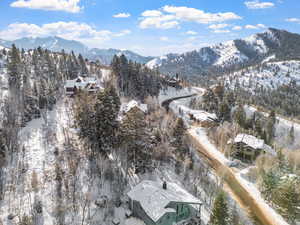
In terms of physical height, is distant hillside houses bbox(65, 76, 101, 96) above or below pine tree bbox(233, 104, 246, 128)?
above

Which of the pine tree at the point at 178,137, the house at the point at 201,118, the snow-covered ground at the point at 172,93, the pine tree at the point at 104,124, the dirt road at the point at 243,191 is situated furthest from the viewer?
the snow-covered ground at the point at 172,93

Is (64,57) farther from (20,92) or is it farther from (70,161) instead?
(70,161)

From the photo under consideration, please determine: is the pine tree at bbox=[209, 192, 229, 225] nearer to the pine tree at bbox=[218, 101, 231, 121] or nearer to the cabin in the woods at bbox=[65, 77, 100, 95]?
the cabin in the woods at bbox=[65, 77, 100, 95]

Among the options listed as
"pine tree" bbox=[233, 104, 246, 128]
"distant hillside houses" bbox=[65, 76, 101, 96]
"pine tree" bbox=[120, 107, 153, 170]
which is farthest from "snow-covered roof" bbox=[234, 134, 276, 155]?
"distant hillside houses" bbox=[65, 76, 101, 96]

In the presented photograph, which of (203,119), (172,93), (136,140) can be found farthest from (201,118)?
(136,140)

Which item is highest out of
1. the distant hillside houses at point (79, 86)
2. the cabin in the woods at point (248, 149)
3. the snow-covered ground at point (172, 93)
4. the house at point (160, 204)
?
the distant hillside houses at point (79, 86)

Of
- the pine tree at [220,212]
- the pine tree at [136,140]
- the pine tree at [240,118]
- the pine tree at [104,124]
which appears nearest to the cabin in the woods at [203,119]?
the pine tree at [240,118]

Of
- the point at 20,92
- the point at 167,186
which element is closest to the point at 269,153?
the point at 167,186

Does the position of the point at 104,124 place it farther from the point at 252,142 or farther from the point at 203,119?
the point at 203,119

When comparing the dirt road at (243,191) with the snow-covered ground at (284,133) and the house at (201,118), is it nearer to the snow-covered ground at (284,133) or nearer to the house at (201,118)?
the house at (201,118)
